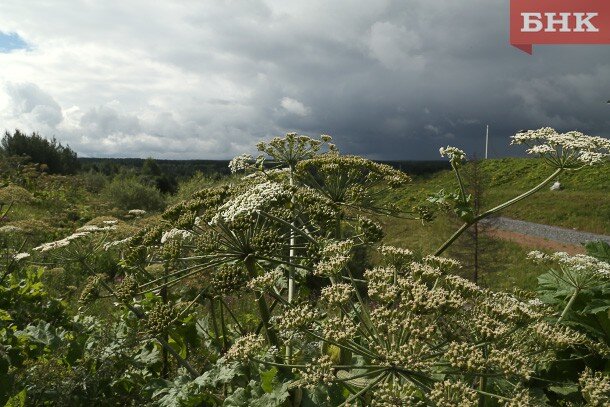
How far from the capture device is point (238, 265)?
4.14 meters

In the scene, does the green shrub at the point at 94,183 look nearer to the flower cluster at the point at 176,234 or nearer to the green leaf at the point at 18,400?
the green leaf at the point at 18,400

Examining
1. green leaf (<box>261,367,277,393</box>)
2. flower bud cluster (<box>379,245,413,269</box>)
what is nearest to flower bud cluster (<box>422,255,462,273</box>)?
flower bud cluster (<box>379,245,413,269</box>)

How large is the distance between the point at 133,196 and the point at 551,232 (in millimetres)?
27045

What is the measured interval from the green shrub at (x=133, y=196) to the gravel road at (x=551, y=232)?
2311cm

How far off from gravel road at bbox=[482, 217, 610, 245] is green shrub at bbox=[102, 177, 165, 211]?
2311 centimetres

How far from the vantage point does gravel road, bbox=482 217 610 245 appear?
27656 mm

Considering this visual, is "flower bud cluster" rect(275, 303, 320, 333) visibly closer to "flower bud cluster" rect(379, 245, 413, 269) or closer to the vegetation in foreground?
the vegetation in foreground

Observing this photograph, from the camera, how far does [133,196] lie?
35.8 m

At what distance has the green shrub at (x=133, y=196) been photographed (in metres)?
35.2

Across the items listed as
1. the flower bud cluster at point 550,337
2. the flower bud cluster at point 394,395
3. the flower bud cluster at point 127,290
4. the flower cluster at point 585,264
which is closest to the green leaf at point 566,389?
the flower bud cluster at point 550,337

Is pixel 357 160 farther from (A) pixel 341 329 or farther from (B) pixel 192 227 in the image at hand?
(A) pixel 341 329

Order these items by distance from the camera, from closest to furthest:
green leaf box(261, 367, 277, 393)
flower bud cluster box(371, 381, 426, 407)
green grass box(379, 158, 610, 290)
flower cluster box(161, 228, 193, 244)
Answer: flower bud cluster box(371, 381, 426, 407)
green leaf box(261, 367, 277, 393)
flower cluster box(161, 228, 193, 244)
green grass box(379, 158, 610, 290)

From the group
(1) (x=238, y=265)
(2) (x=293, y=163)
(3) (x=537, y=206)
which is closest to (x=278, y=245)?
(1) (x=238, y=265)

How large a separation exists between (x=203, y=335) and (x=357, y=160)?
252 cm
